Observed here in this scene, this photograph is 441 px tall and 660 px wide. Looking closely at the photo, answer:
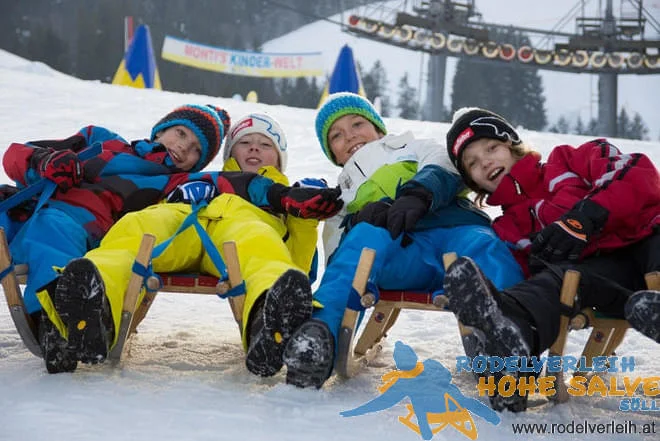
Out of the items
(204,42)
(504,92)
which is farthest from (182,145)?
(504,92)

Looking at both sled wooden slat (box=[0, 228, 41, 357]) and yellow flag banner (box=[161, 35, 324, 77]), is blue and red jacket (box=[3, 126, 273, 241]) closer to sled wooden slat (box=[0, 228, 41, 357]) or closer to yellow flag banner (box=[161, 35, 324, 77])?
sled wooden slat (box=[0, 228, 41, 357])

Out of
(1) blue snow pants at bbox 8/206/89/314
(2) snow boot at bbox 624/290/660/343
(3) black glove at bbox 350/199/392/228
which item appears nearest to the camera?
(2) snow boot at bbox 624/290/660/343

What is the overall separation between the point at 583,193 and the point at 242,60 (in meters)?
16.0

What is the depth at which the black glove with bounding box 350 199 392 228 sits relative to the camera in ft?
6.89

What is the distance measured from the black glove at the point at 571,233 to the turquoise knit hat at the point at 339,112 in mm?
1138

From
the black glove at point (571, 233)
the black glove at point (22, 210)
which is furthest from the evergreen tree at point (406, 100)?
the black glove at point (571, 233)

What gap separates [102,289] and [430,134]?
7.01 meters

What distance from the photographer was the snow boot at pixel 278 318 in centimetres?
178

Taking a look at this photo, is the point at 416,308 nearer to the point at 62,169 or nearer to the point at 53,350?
the point at 53,350

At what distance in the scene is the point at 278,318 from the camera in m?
1.78

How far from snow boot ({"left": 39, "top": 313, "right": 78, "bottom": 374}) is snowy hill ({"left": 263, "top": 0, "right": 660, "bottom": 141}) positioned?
28.0 meters

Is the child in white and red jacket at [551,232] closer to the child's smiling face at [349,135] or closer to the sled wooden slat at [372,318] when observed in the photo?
the sled wooden slat at [372,318]

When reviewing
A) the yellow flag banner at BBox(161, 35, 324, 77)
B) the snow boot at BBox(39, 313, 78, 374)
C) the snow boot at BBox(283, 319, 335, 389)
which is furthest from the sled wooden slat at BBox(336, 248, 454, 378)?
the yellow flag banner at BBox(161, 35, 324, 77)

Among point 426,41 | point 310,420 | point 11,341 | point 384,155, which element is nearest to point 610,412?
point 310,420
